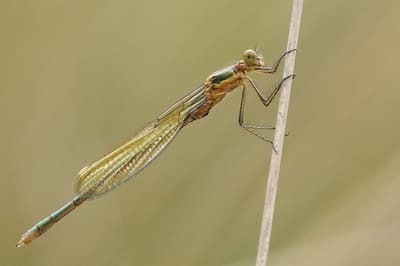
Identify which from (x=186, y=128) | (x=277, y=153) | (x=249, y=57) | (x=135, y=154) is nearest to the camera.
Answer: (x=277, y=153)

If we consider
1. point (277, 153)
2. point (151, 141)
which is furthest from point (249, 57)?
point (277, 153)

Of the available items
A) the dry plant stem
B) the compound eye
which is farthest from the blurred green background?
the dry plant stem

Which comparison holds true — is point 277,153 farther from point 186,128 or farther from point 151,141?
point 186,128

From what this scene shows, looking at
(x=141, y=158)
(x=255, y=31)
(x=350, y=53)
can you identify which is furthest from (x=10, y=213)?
(x=350, y=53)

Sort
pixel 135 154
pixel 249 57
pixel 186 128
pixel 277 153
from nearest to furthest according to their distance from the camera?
pixel 277 153 < pixel 249 57 < pixel 135 154 < pixel 186 128

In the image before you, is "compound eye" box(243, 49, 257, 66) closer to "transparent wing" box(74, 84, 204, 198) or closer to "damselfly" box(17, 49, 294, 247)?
"damselfly" box(17, 49, 294, 247)

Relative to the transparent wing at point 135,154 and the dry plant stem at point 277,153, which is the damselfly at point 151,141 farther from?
the dry plant stem at point 277,153

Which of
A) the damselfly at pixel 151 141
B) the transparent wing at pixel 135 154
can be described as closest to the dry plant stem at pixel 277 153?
the damselfly at pixel 151 141
